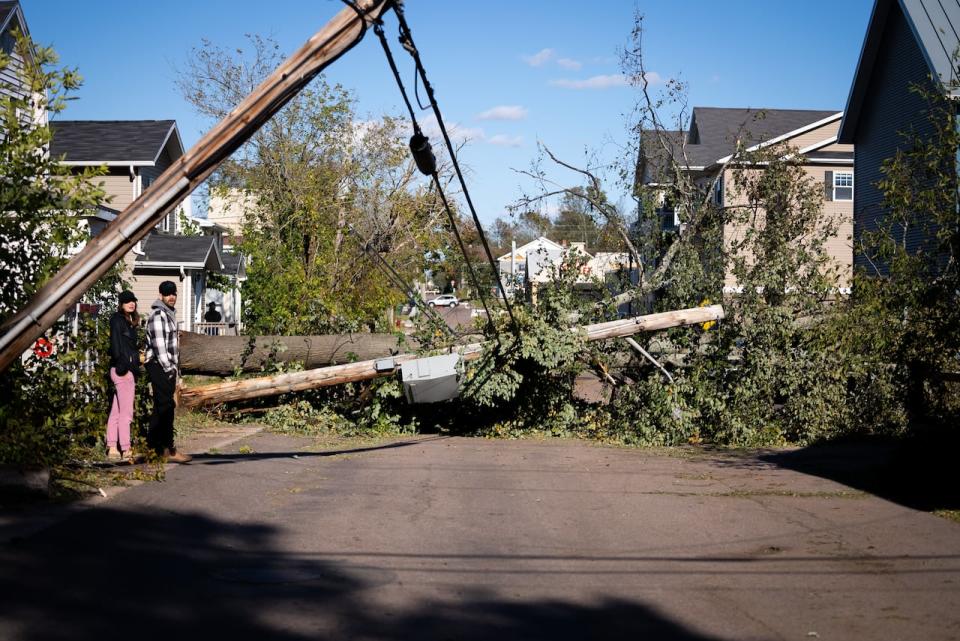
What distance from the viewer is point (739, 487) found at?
34.0 ft

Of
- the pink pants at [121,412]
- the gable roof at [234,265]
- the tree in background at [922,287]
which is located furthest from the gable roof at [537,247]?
the gable roof at [234,265]

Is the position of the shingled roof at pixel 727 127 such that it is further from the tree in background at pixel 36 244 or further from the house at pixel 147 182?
the tree in background at pixel 36 244

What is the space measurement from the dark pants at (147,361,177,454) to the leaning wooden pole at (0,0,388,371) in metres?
2.70

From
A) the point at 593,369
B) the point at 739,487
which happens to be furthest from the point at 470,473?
the point at 593,369

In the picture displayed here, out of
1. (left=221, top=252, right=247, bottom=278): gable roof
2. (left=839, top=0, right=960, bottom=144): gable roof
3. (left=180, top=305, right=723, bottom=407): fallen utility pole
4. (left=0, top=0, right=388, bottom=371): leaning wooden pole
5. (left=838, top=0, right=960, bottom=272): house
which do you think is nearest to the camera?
(left=0, top=0, right=388, bottom=371): leaning wooden pole

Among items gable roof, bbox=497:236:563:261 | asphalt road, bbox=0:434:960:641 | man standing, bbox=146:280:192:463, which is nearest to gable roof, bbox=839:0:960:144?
gable roof, bbox=497:236:563:261

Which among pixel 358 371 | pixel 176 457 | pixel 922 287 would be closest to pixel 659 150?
pixel 358 371

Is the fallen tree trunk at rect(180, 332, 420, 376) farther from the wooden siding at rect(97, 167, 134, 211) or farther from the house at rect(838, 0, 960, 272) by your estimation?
the wooden siding at rect(97, 167, 134, 211)

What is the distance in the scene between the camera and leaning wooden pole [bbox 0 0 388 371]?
7.23 m

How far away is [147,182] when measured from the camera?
33.5 meters

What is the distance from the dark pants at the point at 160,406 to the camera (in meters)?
10.0

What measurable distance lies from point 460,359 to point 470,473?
3282 millimetres

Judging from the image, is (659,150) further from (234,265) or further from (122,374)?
(234,265)

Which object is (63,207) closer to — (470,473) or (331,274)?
(470,473)
